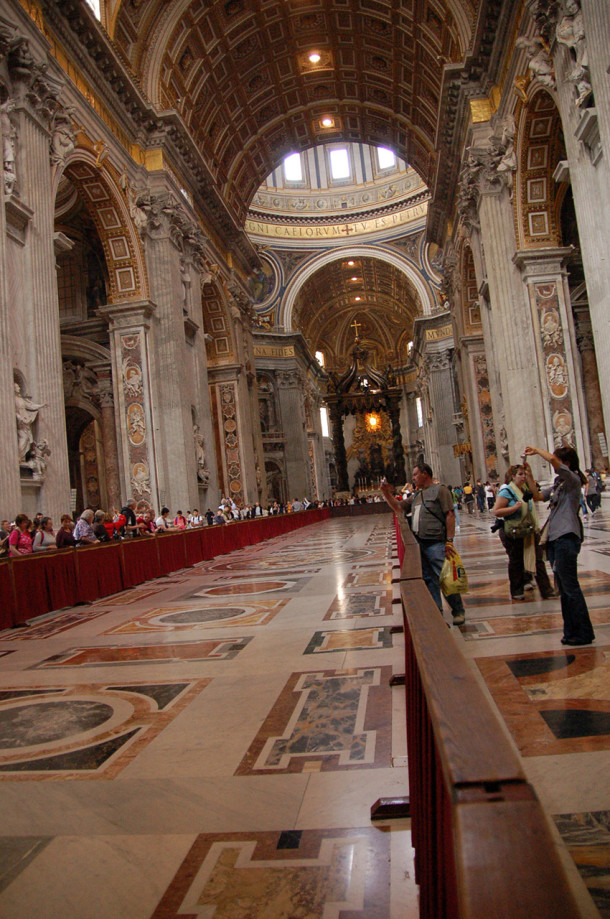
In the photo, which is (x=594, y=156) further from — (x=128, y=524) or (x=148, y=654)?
(x=128, y=524)

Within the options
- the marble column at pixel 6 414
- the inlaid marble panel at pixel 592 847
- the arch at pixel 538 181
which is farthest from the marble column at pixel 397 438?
the inlaid marble panel at pixel 592 847

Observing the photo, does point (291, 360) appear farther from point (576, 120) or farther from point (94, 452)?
point (576, 120)

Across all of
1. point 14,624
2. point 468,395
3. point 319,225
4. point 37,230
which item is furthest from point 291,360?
point 14,624

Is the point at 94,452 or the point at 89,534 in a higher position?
the point at 94,452

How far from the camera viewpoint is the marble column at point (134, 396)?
50.6 feet

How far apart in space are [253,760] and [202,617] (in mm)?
3584

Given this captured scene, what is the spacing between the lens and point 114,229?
15.6m

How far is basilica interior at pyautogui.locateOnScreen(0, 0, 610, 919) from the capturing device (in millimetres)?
9102

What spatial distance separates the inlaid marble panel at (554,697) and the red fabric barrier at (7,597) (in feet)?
15.4

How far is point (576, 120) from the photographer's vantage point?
955 centimetres

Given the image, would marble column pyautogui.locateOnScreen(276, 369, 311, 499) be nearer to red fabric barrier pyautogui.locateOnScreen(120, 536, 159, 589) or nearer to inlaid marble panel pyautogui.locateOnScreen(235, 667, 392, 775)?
red fabric barrier pyautogui.locateOnScreen(120, 536, 159, 589)

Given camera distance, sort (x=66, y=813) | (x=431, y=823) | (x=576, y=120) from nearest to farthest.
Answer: (x=431, y=823) < (x=66, y=813) < (x=576, y=120)

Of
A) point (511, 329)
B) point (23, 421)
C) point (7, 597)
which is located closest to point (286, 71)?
point (511, 329)

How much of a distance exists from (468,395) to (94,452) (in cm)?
1176
